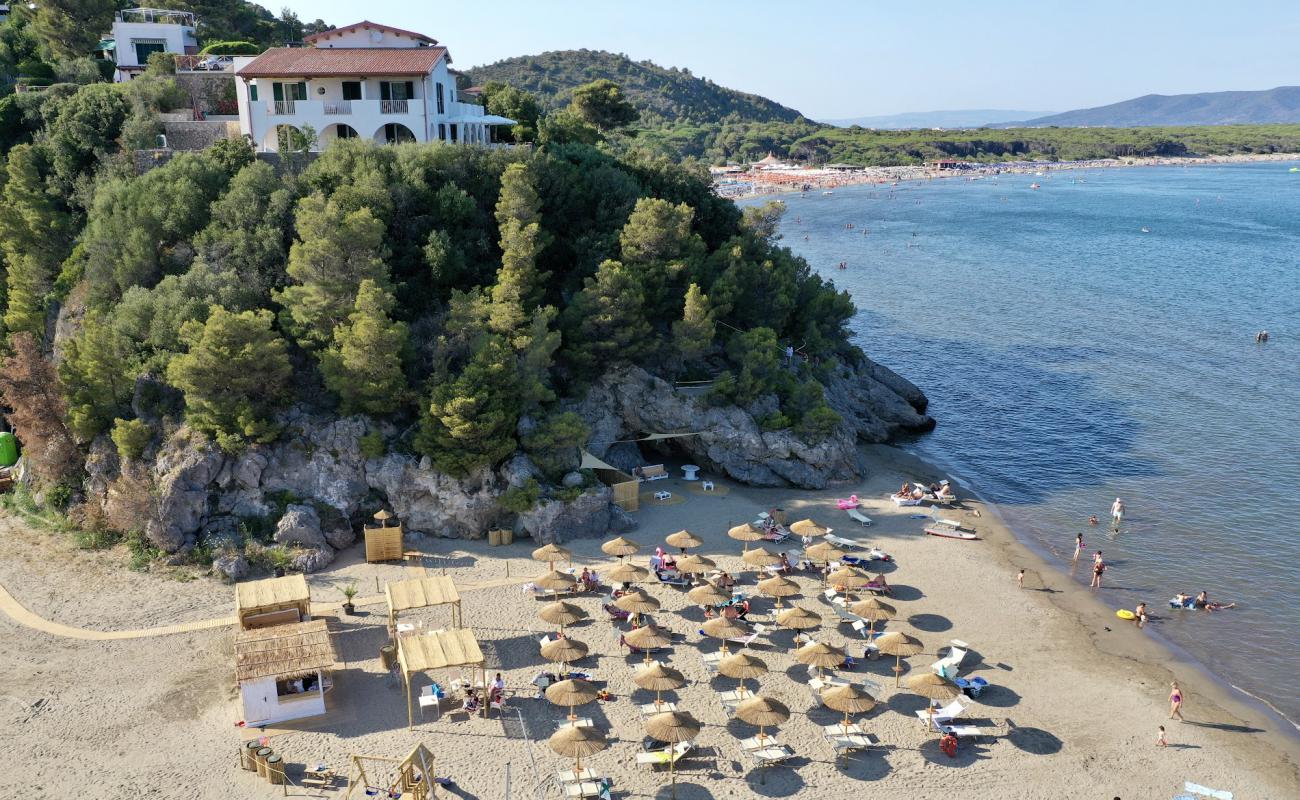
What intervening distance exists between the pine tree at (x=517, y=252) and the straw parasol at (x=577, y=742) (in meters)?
18.4

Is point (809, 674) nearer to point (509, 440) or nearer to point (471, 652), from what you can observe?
point (471, 652)

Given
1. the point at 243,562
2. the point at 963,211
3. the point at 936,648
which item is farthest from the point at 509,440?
the point at 963,211

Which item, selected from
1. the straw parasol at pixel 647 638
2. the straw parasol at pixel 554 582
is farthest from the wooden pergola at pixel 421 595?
the straw parasol at pixel 647 638

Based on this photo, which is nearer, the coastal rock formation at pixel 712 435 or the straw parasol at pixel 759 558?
the straw parasol at pixel 759 558

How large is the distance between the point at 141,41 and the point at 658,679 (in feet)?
173

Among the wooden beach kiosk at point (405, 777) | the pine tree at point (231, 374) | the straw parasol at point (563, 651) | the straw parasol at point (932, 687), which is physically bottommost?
the wooden beach kiosk at point (405, 777)

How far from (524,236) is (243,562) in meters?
16.3

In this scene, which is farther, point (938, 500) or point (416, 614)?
point (938, 500)

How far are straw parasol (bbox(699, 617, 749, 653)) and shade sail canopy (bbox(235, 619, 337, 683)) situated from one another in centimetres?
1016

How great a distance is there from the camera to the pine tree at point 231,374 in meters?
31.6

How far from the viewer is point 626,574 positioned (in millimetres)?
28422

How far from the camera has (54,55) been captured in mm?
58188

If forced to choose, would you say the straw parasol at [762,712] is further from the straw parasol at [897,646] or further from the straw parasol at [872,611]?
the straw parasol at [872,611]

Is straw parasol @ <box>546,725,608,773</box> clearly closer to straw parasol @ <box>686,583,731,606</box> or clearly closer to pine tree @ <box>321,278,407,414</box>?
straw parasol @ <box>686,583,731,606</box>
